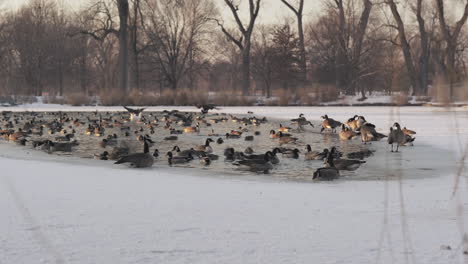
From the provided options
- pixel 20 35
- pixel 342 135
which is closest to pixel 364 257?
pixel 342 135

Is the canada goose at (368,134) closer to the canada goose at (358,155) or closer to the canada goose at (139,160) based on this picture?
the canada goose at (358,155)

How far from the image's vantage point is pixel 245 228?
5.57 meters

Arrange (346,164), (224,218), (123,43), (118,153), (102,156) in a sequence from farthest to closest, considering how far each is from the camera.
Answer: (123,43) → (118,153) → (102,156) → (346,164) → (224,218)

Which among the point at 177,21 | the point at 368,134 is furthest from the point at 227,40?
the point at 368,134

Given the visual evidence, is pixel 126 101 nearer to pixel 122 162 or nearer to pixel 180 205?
pixel 122 162

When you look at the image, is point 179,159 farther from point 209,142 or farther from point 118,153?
point 209,142

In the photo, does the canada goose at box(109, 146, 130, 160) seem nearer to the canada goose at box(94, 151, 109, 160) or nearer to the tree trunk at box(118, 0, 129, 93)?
the canada goose at box(94, 151, 109, 160)

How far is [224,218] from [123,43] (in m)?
41.5

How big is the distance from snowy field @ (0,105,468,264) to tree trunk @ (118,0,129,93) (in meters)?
36.5

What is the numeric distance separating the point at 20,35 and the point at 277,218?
56.2 meters

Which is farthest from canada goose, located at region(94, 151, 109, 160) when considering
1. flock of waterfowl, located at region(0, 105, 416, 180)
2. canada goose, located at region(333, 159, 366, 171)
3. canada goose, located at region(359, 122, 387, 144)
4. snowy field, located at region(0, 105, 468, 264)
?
canada goose, located at region(359, 122, 387, 144)

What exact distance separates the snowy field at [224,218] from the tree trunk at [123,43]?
1437 inches

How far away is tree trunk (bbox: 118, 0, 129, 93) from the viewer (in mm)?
45062

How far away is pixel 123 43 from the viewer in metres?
45.8
